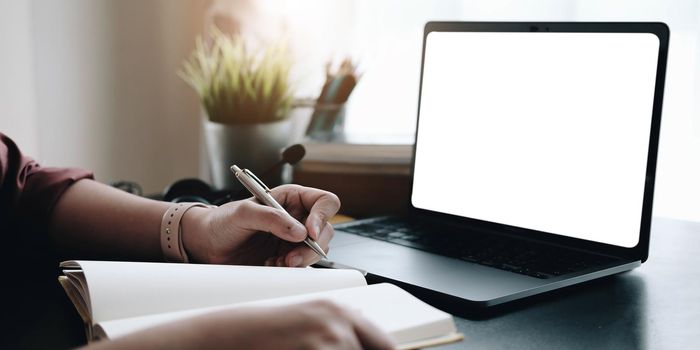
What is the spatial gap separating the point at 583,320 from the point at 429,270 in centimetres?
18

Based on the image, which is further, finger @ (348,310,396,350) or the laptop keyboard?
the laptop keyboard

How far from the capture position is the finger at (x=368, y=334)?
45 cm

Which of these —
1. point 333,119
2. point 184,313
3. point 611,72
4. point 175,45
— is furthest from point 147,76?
point 184,313

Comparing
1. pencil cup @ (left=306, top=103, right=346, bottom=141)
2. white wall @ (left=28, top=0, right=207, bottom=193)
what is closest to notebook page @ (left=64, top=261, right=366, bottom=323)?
pencil cup @ (left=306, top=103, right=346, bottom=141)

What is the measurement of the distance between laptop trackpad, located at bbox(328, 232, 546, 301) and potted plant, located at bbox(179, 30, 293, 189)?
17.3 inches

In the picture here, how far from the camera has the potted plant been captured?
1.37 meters

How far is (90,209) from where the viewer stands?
97 cm

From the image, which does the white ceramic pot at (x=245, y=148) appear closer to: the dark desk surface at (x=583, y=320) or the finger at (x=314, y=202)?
the finger at (x=314, y=202)

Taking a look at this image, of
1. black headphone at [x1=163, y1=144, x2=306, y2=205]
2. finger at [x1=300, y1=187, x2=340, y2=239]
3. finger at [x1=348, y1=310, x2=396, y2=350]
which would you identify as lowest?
black headphone at [x1=163, y1=144, x2=306, y2=205]

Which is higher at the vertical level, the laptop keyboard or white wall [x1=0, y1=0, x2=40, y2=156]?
white wall [x1=0, y1=0, x2=40, y2=156]

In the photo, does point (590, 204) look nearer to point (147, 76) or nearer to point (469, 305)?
point (469, 305)

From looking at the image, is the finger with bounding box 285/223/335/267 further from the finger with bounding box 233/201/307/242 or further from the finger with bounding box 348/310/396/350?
the finger with bounding box 348/310/396/350

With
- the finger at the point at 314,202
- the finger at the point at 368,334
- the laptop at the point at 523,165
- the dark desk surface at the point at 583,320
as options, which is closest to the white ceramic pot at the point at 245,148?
the laptop at the point at 523,165

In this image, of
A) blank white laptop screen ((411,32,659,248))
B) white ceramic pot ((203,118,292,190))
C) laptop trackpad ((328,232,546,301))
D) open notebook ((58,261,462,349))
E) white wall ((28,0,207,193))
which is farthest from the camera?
white wall ((28,0,207,193))
